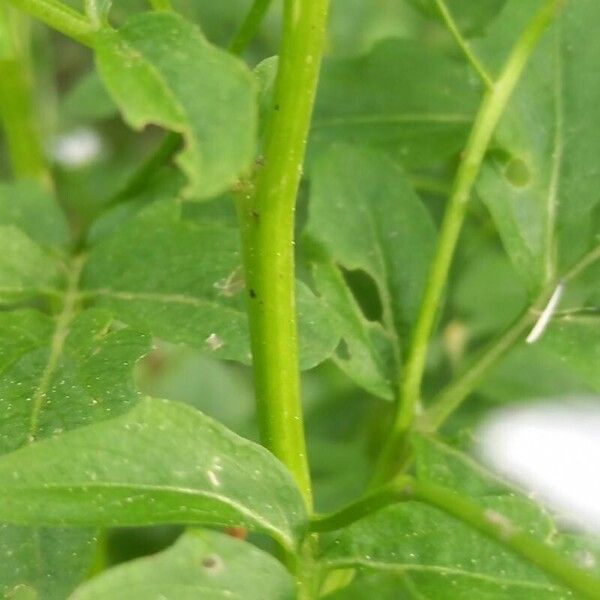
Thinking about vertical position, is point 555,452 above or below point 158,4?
below

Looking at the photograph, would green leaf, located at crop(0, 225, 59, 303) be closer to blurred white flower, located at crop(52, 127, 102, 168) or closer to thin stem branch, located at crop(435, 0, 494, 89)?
thin stem branch, located at crop(435, 0, 494, 89)

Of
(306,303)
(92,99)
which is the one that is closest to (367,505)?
(306,303)

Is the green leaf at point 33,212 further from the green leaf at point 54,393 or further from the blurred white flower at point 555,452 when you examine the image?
the blurred white flower at point 555,452

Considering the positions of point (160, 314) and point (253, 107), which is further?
point (160, 314)

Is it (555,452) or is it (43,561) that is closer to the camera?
(43,561)

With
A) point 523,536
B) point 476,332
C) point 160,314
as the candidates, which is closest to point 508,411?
point 476,332

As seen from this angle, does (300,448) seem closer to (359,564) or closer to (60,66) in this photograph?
(359,564)

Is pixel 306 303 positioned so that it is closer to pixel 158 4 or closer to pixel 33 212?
pixel 158 4
